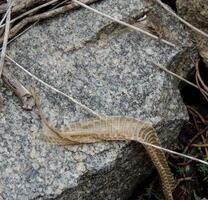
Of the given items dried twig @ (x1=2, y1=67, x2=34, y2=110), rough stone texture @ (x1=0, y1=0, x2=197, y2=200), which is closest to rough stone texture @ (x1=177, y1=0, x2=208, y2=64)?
rough stone texture @ (x1=0, y1=0, x2=197, y2=200)

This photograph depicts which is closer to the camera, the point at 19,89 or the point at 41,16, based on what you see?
the point at 19,89

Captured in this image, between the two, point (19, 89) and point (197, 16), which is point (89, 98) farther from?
point (197, 16)

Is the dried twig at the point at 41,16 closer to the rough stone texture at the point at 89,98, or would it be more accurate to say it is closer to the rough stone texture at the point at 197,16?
the rough stone texture at the point at 89,98

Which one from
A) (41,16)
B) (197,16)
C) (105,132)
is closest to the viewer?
(105,132)

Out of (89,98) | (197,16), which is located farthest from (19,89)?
(197,16)

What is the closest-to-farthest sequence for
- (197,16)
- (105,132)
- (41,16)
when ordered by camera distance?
(105,132) → (41,16) → (197,16)

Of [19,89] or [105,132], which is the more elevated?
[19,89]

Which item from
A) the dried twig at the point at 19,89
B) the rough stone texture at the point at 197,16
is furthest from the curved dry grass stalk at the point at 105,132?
the rough stone texture at the point at 197,16
